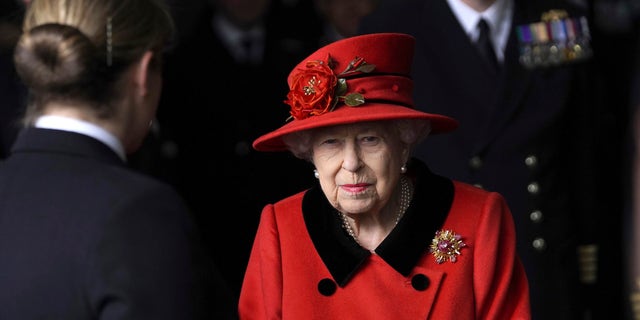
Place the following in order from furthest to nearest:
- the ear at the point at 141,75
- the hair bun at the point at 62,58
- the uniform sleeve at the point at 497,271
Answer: the uniform sleeve at the point at 497,271 < the ear at the point at 141,75 < the hair bun at the point at 62,58

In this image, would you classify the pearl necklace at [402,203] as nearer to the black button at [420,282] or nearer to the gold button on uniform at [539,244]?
the black button at [420,282]

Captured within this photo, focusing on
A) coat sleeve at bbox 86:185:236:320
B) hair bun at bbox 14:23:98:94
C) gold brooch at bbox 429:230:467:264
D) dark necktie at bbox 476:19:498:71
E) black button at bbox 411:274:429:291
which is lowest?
black button at bbox 411:274:429:291

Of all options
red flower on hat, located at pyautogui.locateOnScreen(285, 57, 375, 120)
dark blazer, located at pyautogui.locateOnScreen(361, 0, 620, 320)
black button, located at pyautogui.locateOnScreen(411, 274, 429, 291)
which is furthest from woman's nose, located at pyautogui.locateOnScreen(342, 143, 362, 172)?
dark blazer, located at pyautogui.locateOnScreen(361, 0, 620, 320)

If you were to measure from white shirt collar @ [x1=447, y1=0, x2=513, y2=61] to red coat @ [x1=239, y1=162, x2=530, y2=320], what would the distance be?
3.87 ft

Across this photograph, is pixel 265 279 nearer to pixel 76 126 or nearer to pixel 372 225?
pixel 372 225

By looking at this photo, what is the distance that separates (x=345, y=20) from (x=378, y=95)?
8.33 feet

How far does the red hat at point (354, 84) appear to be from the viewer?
368cm

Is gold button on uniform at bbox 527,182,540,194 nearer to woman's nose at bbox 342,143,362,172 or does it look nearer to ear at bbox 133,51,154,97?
woman's nose at bbox 342,143,362,172

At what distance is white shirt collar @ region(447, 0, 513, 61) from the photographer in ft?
16.1

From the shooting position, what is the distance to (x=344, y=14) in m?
6.24

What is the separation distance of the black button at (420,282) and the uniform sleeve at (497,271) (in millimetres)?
132

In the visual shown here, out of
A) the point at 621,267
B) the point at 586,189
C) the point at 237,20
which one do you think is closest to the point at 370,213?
the point at 586,189

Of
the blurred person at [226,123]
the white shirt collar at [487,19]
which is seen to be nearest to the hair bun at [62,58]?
the white shirt collar at [487,19]

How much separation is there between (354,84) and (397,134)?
0.18m
